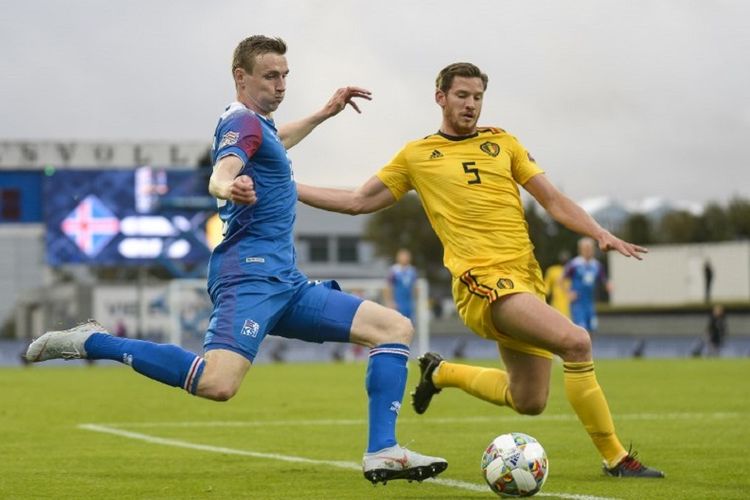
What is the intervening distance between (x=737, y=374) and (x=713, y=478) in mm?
15940

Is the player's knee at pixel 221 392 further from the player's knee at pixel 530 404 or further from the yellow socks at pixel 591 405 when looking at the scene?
the player's knee at pixel 530 404

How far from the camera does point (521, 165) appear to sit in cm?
866

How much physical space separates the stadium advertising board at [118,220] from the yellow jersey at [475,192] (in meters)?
28.2

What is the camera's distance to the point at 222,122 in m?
7.46

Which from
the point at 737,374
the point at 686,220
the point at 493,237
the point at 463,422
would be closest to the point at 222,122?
the point at 493,237

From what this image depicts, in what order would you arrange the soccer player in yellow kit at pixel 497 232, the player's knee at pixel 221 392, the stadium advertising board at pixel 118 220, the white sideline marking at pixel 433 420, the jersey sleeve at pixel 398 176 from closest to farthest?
the player's knee at pixel 221 392 < the soccer player in yellow kit at pixel 497 232 < the jersey sleeve at pixel 398 176 < the white sideline marking at pixel 433 420 < the stadium advertising board at pixel 118 220

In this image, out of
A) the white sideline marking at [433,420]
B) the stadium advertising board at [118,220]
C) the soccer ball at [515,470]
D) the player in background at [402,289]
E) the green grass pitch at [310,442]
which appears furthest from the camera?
the stadium advertising board at [118,220]

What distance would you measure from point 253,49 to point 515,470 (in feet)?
8.49

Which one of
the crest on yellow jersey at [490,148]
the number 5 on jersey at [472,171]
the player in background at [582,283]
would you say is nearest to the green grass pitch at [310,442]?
the number 5 on jersey at [472,171]

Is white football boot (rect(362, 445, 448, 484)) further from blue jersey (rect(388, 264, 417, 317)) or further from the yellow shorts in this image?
blue jersey (rect(388, 264, 417, 317))

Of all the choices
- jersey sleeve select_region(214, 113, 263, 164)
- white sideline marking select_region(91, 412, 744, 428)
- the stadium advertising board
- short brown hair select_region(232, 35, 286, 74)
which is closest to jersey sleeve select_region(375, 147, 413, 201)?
short brown hair select_region(232, 35, 286, 74)

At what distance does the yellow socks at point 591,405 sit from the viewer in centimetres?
828

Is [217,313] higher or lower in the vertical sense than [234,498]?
higher

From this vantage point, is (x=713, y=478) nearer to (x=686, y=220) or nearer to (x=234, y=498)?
(x=234, y=498)
